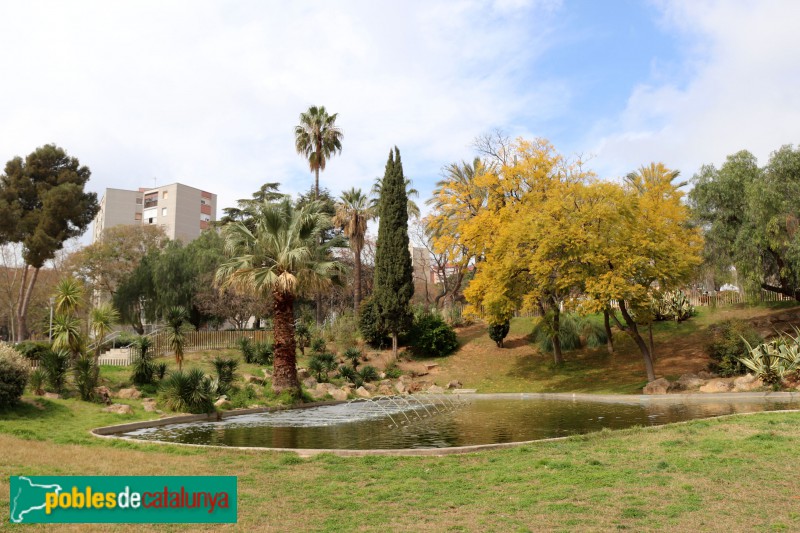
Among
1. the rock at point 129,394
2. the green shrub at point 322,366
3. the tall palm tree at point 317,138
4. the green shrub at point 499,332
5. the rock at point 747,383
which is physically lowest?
the rock at point 747,383

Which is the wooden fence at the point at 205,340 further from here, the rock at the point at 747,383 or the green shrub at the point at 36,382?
the rock at the point at 747,383

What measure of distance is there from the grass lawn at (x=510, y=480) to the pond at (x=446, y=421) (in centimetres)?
207

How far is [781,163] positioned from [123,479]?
3323cm

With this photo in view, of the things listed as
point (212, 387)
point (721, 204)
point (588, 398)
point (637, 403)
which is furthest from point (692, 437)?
point (721, 204)

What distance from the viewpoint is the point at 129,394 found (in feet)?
69.2

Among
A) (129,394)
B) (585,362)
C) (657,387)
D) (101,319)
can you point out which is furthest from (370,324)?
(657,387)

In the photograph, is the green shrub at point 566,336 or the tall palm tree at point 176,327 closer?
the tall palm tree at point 176,327

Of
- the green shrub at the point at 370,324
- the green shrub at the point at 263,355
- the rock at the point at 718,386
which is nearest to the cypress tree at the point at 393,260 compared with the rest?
the green shrub at the point at 370,324

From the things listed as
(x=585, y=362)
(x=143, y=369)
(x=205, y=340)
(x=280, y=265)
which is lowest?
(x=585, y=362)

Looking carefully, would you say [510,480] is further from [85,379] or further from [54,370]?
[54,370]

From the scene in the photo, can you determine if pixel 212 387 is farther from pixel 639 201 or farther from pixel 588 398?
pixel 639 201

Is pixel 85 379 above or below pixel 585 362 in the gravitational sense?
above

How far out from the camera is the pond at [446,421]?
45.4 ft

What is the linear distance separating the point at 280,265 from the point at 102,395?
8.00 metres
